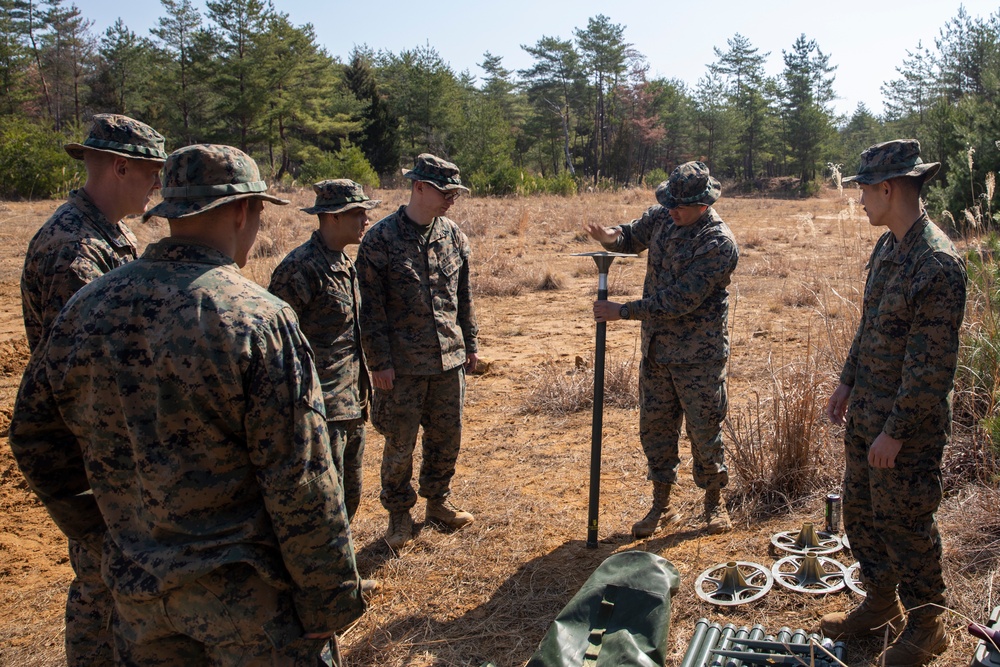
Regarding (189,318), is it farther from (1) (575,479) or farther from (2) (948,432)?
(1) (575,479)

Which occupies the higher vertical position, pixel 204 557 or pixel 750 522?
pixel 204 557

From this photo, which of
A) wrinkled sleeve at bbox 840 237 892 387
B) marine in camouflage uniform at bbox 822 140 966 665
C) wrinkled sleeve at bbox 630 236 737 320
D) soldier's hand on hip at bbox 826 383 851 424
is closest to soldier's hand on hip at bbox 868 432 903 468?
marine in camouflage uniform at bbox 822 140 966 665

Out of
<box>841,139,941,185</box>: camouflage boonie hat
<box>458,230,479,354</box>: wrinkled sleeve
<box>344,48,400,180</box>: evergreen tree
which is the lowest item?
<box>458,230,479,354</box>: wrinkled sleeve

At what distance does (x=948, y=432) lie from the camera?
3027 mm

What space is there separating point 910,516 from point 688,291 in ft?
5.22

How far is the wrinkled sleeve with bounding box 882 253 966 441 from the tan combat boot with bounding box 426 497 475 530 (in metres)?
2.68

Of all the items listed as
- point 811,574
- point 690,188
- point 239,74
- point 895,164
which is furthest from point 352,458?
point 239,74

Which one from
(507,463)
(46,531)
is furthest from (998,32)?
(46,531)

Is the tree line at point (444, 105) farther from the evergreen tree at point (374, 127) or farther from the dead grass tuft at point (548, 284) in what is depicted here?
the dead grass tuft at point (548, 284)

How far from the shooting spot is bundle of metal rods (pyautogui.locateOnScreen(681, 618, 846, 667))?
3025 millimetres

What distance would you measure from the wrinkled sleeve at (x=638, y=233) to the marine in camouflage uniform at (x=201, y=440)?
2.93 meters

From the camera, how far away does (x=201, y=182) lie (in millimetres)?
2055

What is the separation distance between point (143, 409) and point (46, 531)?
3723 mm

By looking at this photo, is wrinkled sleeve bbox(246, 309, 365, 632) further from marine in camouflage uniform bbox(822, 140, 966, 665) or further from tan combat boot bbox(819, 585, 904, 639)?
tan combat boot bbox(819, 585, 904, 639)
